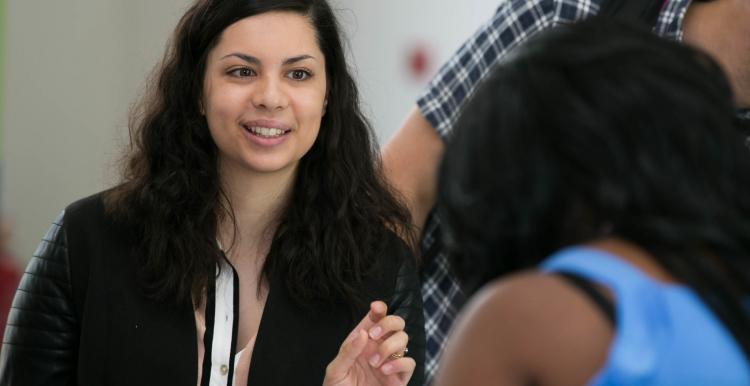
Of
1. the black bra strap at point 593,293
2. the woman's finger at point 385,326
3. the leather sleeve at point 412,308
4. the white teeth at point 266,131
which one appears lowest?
the leather sleeve at point 412,308

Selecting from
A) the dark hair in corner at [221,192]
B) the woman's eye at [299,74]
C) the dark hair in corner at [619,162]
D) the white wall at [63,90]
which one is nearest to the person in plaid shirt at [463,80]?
the dark hair in corner at [221,192]

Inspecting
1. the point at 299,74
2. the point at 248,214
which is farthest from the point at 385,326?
the point at 299,74

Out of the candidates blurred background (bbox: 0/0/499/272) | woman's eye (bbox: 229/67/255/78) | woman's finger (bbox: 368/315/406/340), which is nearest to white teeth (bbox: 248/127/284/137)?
woman's eye (bbox: 229/67/255/78)

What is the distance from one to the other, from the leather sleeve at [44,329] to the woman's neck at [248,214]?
1.06ft

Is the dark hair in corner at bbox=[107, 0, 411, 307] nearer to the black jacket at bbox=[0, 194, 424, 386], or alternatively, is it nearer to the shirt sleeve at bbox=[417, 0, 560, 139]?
the black jacket at bbox=[0, 194, 424, 386]

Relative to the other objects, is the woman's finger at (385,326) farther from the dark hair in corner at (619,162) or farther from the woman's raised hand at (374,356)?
the dark hair in corner at (619,162)

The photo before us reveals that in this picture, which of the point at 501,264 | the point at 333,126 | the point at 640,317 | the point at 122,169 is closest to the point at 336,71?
the point at 333,126

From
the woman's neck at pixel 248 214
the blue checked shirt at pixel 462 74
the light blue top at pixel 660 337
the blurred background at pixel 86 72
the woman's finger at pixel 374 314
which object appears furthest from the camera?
the blurred background at pixel 86 72

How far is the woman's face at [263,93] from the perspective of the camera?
7.74 ft

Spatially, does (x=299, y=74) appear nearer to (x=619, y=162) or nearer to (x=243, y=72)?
(x=243, y=72)

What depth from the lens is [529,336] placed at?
3.82 feet

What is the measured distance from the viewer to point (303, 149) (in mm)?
2418

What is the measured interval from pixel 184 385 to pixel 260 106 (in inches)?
21.8

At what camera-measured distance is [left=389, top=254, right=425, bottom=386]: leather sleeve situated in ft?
7.86
